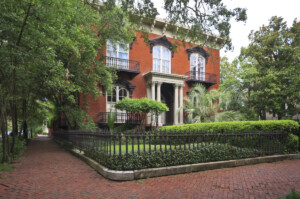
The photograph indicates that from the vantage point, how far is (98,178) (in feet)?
17.8

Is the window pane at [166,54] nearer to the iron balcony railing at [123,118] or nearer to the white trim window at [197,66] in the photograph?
the white trim window at [197,66]

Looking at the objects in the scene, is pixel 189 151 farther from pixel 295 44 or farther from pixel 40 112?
pixel 40 112

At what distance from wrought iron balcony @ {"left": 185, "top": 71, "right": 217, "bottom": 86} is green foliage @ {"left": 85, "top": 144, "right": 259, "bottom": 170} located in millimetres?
13088

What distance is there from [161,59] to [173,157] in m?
14.6

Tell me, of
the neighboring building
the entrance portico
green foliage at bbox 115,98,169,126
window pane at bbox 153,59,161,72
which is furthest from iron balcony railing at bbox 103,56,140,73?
green foliage at bbox 115,98,169,126

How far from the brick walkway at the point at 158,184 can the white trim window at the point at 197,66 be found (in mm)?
15194

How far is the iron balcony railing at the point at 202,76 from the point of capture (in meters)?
20.4

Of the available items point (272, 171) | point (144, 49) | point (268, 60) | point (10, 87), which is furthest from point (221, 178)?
point (268, 60)

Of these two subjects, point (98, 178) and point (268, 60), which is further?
point (268, 60)

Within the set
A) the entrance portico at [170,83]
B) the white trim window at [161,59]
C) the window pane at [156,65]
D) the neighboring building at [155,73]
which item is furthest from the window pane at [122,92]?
the window pane at [156,65]

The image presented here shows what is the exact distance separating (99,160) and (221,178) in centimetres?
347

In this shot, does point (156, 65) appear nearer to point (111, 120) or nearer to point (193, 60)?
point (193, 60)

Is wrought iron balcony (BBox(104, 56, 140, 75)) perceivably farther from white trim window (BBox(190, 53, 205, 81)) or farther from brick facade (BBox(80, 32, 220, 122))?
white trim window (BBox(190, 53, 205, 81))

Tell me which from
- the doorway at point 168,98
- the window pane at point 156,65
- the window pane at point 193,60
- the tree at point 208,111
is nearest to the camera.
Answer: the tree at point 208,111
